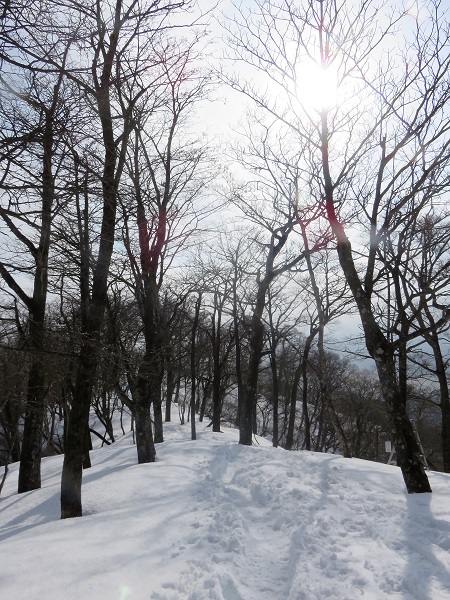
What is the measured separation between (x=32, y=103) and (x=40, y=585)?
3992 mm

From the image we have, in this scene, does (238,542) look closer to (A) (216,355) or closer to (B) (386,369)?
(B) (386,369)

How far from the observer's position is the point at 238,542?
4.43 m

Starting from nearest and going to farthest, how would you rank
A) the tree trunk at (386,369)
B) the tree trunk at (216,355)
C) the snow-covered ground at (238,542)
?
Result: 1. the snow-covered ground at (238,542)
2. the tree trunk at (386,369)
3. the tree trunk at (216,355)

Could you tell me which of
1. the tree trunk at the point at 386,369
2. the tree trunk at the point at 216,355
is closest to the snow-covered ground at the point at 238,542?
the tree trunk at the point at 386,369

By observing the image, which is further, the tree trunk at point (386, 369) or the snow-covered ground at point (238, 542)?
the tree trunk at point (386, 369)

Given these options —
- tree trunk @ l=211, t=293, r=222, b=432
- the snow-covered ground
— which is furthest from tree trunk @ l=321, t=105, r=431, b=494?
tree trunk @ l=211, t=293, r=222, b=432

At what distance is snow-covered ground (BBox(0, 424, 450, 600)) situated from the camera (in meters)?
3.21

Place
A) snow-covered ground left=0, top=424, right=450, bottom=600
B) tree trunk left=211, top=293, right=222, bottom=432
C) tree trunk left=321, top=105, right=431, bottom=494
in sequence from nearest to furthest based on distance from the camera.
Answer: snow-covered ground left=0, top=424, right=450, bottom=600, tree trunk left=321, top=105, right=431, bottom=494, tree trunk left=211, top=293, right=222, bottom=432

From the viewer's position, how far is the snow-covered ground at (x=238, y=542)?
3209 mm

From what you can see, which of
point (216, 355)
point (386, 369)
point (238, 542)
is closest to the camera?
point (238, 542)

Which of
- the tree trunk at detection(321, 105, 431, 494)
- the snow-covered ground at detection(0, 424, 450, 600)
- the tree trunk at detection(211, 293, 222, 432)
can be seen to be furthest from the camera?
Answer: the tree trunk at detection(211, 293, 222, 432)

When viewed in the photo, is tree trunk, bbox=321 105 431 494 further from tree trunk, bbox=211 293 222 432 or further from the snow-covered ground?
tree trunk, bbox=211 293 222 432

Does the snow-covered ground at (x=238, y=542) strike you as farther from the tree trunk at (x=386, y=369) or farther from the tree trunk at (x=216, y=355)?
the tree trunk at (x=216, y=355)

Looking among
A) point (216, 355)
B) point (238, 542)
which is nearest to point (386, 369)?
point (238, 542)
